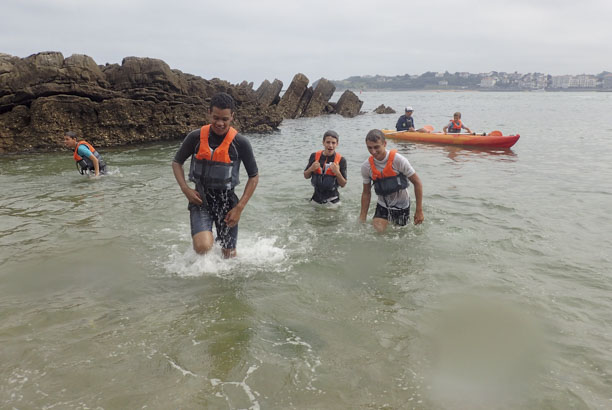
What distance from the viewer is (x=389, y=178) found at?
6.85 m

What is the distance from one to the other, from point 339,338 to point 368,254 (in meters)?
2.49

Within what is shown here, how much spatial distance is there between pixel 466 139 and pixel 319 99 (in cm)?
2821

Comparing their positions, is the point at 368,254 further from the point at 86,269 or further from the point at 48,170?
the point at 48,170

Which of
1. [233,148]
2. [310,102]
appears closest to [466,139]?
[233,148]

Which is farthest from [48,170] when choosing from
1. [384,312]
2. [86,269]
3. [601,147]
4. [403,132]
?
[601,147]

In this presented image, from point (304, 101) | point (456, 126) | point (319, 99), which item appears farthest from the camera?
point (319, 99)

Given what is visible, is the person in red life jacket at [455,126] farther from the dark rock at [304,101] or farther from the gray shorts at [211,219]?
the dark rock at [304,101]

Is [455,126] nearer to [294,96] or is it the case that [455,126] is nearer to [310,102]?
[294,96]

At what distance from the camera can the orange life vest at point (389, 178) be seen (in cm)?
676

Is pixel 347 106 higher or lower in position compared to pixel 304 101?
lower

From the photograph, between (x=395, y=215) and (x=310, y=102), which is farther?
(x=310, y=102)

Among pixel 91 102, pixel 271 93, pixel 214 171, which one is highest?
pixel 271 93

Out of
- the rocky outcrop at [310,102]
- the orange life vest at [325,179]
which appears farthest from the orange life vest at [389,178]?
the rocky outcrop at [310,102]

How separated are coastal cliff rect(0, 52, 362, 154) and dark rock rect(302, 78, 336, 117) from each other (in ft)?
67.7
